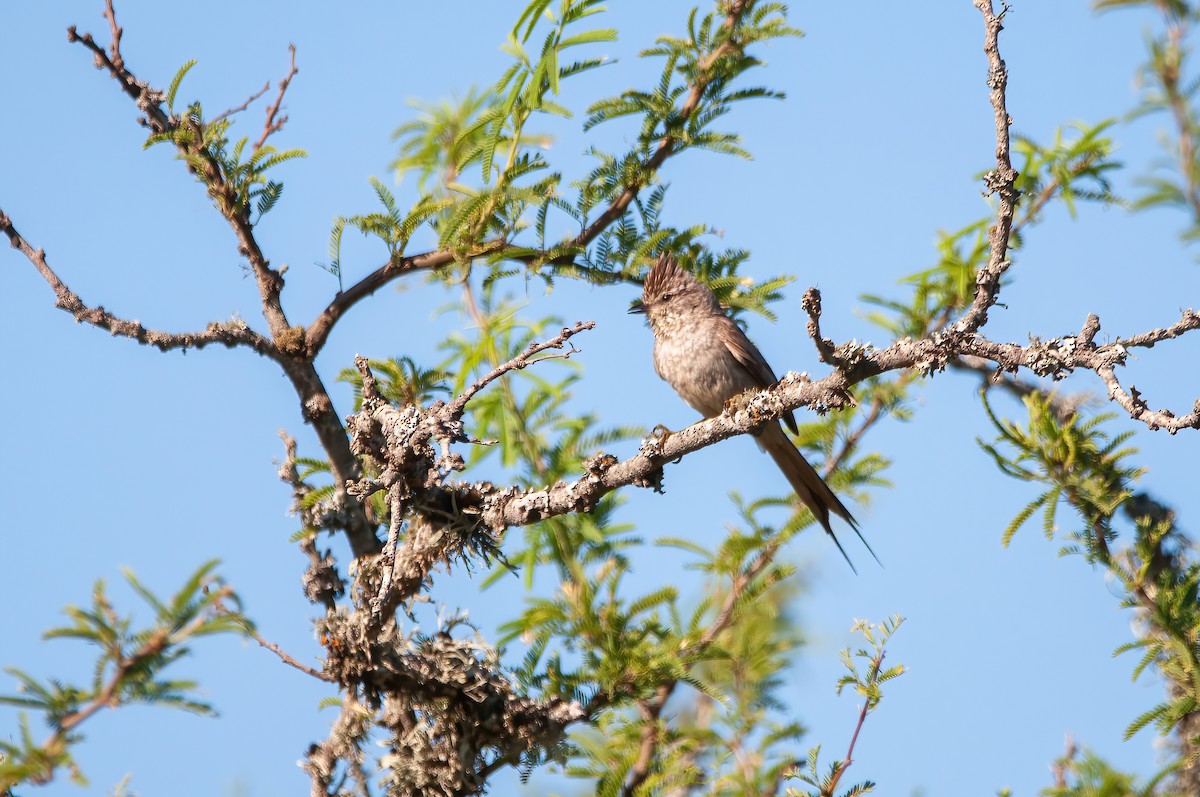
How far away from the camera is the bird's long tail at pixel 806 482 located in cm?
521

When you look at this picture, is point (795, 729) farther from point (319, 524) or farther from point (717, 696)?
point (319, 524)

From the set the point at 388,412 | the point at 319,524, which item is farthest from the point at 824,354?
the point at 319,524

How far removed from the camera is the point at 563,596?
176 inches

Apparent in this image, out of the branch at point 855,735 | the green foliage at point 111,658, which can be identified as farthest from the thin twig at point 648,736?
the green foliage at point 111,658

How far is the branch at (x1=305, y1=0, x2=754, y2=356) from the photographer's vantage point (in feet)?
14.5

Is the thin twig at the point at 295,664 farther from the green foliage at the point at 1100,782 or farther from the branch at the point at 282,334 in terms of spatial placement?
the green foliage at the point at 1100,782

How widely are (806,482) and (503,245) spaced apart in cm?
192

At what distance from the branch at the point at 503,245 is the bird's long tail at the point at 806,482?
128 centimetres

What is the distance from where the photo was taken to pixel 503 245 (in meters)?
4.53

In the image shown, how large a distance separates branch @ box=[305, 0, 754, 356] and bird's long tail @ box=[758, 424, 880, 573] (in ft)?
4.21

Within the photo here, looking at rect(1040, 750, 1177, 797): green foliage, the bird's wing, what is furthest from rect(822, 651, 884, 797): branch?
the bird's wing

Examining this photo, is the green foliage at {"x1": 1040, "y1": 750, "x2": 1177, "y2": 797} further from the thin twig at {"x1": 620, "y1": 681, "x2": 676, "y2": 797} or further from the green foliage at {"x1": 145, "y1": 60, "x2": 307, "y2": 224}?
the green foliage at {"x1": 145, "y1": 60, "x2": 307, "y2": 224}

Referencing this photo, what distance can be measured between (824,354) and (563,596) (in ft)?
5.82

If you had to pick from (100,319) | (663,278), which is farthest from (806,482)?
(100,319)
